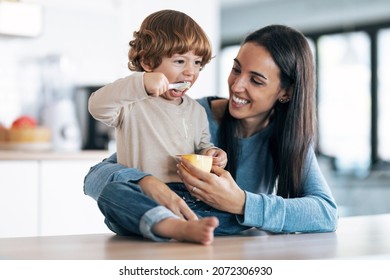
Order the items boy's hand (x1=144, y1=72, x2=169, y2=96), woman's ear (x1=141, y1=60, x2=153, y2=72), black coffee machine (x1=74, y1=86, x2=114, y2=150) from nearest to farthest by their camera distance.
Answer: boy's hand (x1=144, y1=72, x2=169, y2=96) → woman's ear (x1=141, y1=60, x2=153, y2=72) → black coffee machine (x1=74, y1=86, x2=114, y2=150)

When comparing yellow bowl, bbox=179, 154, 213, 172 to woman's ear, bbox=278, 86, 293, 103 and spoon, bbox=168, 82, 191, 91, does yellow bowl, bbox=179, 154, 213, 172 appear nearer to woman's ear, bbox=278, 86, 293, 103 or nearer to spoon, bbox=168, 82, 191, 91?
spoon, bbox=168, 82, 191, 91

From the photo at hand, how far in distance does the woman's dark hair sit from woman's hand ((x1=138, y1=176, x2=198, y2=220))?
1.32ft

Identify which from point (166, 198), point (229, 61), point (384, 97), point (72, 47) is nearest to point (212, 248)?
point (166, 198)

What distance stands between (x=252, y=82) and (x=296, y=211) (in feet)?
1.17

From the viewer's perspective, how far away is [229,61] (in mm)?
8219

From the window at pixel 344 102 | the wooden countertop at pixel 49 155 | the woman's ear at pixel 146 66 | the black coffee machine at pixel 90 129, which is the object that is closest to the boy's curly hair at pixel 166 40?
the woman's ear at pixel 146 66

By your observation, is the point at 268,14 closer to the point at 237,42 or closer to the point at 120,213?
the point at 237,42

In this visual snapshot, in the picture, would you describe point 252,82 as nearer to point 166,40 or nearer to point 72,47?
point 166,40

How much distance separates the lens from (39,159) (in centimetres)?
315

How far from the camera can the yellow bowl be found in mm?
1369

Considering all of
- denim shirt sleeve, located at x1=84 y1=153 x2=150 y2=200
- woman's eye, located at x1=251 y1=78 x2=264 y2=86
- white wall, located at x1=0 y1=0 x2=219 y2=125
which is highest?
white wall, located at x1=0 y1=0 x2=219 y2=125

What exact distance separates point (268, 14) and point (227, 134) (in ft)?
20.3

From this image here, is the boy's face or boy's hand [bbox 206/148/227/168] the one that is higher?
the boy's face

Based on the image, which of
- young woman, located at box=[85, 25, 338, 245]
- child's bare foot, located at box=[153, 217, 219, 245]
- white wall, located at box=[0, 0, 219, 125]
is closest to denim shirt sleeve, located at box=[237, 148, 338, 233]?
young woman, located at box=[85, 25, 338, 245]
